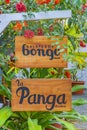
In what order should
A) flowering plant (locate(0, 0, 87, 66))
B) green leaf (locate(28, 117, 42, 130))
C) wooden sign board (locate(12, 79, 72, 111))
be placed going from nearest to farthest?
1. wooden sign board (locate(12, 79, 72, 111))
2. flowering plant (locate(0, 0, 87, 66))
3. green leaf (locate(28, 117, 42, 130))

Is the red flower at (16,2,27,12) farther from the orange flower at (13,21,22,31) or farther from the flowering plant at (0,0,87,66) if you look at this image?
the orange flower at (13,21,22,31)

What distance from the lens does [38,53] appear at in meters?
2.69

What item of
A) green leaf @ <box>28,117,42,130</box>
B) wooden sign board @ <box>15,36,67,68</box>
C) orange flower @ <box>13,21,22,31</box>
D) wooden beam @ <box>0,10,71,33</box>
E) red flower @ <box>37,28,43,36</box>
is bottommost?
green leaf @ <box>28,117,42,130</box>

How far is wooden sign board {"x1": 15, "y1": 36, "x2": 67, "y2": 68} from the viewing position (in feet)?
8.82

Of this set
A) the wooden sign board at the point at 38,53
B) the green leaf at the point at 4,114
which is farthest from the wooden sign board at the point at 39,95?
the green leaf at the point at 4,114

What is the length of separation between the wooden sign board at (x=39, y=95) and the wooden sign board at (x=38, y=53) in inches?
4.5

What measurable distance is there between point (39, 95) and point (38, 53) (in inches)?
11.1

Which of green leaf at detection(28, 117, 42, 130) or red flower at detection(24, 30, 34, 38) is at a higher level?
red flower at detection(24, 30, 34, 38)

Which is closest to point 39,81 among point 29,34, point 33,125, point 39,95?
point 39,95

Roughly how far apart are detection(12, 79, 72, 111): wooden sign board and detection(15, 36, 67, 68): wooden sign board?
0.11 metres

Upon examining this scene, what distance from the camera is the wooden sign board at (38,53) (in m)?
2.69

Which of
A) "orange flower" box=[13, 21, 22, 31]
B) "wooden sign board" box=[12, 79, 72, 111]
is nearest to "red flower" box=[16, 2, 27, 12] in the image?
"orange flower" box=[13, 21, 22, 31]

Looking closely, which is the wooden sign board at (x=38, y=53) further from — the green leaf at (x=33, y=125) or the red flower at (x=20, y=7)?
the green leaf at (x=33, y=125)

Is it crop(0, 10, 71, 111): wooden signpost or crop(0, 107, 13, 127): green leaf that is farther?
crop(0, 107, 13, 127): green leaf
